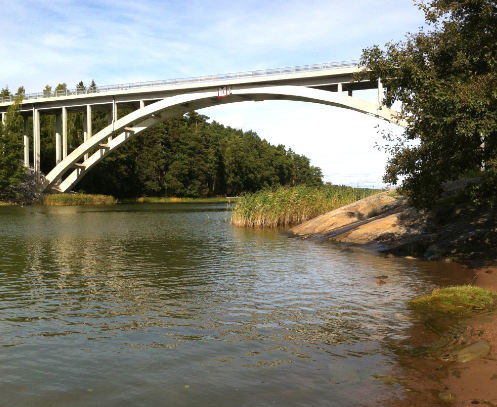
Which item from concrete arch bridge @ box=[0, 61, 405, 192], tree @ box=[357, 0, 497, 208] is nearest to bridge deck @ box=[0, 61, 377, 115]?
concrete arch bridge @ box=[0, 61, 405, 192]

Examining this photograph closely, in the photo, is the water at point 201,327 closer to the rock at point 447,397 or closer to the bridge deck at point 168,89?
the rock at point 447,397

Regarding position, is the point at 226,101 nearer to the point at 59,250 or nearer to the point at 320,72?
the point at 320,72

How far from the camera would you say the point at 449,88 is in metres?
10.8

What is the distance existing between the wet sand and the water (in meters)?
0.25

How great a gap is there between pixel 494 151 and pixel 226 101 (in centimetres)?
4131

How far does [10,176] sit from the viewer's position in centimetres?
5503

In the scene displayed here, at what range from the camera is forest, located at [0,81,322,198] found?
67.7 m

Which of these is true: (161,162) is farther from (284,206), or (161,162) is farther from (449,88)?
(449,88)

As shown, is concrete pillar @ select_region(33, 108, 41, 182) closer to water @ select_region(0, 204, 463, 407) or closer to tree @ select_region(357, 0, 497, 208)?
water @ select_region(0, 204, 463, 407)

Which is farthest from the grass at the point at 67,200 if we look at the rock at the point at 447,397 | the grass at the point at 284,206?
the rock at the point at 447,397

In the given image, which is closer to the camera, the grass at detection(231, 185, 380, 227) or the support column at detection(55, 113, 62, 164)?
the grass at detection(231, 185, 380, 227)

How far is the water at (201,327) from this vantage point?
211 inches

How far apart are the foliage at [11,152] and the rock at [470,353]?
55.2 m

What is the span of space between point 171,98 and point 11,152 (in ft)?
66.3
